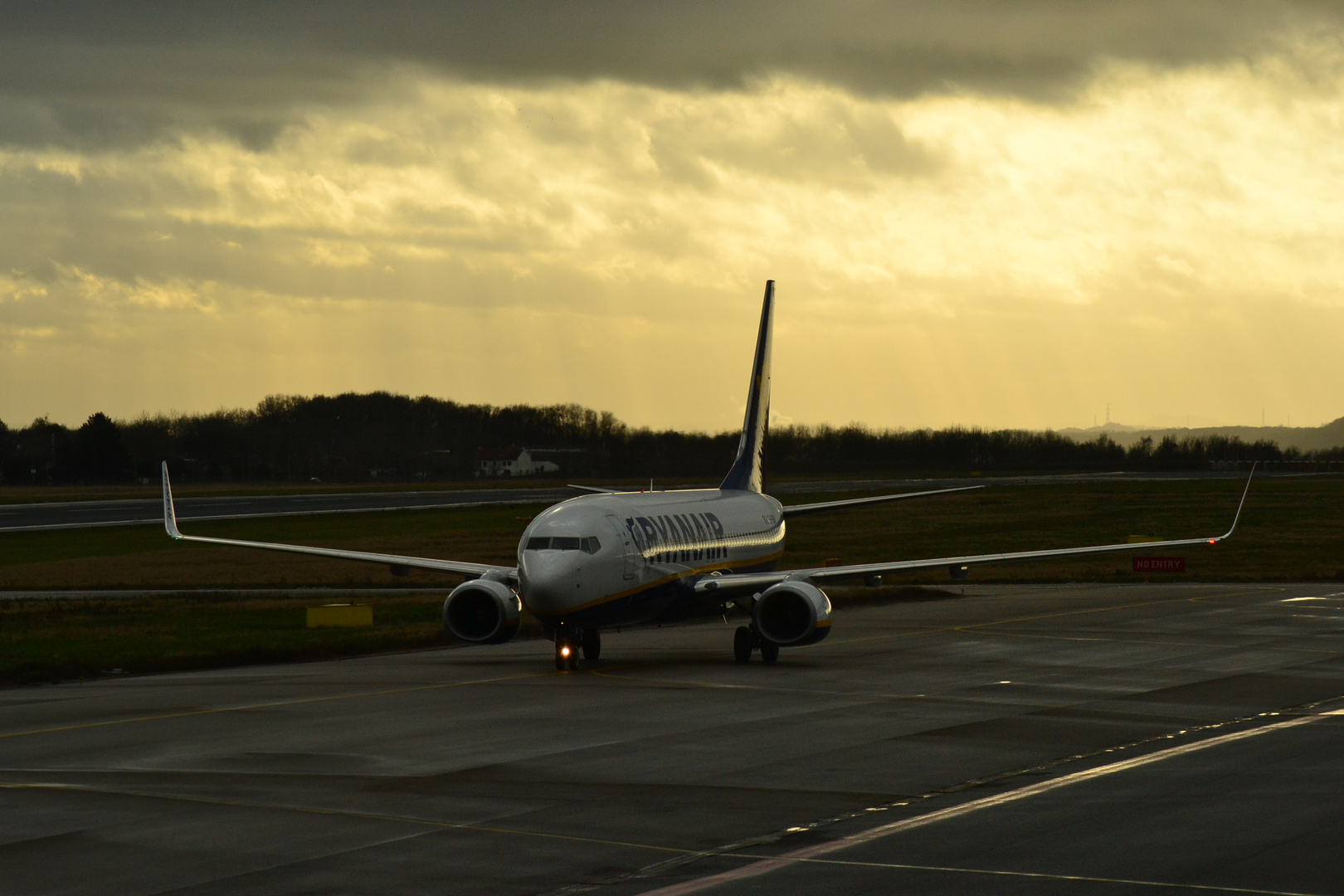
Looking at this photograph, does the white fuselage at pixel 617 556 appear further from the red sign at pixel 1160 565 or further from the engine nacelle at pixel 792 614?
the red sign at pixel 1160 565

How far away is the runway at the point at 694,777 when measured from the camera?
14211mm

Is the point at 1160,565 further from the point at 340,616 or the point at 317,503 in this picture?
the point at 317,503

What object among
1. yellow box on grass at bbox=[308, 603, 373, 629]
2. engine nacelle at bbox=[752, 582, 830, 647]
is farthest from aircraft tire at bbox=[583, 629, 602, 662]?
yellow box on grass at bbox=[308, 603, 373, 629]

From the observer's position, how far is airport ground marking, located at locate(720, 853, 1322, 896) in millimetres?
12898

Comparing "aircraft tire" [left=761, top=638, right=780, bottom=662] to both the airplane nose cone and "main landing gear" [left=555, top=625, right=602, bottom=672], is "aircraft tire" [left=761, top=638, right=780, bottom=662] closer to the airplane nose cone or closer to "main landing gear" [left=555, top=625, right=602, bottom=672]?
"main landing gear" [left=555, top=625, right=602, bottom=672]

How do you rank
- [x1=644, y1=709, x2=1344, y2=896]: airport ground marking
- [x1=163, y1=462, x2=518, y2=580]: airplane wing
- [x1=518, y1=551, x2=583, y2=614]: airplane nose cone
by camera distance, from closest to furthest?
[x1=644, y1=709, x2=1344, y2=896]: airport ground marking
[x1=518, y1=551, x2=583, y2=614]: airplane nose cone
[x1=163, y1=462, x2=518, y2=580]: airplane wing

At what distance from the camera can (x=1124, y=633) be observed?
41812mm

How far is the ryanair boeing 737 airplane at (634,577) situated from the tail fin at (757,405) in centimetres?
647

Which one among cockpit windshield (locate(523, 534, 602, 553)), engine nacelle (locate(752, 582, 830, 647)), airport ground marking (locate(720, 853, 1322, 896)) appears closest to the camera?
airport ground marking (locate(720, 853, 1322, 896))

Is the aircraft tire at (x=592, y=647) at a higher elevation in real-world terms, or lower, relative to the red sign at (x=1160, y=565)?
higher

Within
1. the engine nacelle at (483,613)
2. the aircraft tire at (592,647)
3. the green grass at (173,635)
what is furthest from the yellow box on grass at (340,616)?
the aircraft tire at (592,647)

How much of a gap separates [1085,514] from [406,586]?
65.1 meters

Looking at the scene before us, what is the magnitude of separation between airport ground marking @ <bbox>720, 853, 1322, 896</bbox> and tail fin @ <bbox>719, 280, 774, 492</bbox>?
109 ft

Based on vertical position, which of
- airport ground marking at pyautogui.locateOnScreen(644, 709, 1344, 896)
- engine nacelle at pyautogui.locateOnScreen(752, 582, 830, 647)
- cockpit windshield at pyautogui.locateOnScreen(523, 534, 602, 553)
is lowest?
airport ground marking at pyautogui.locateOnScreen(644, 709, 1344, 896)
